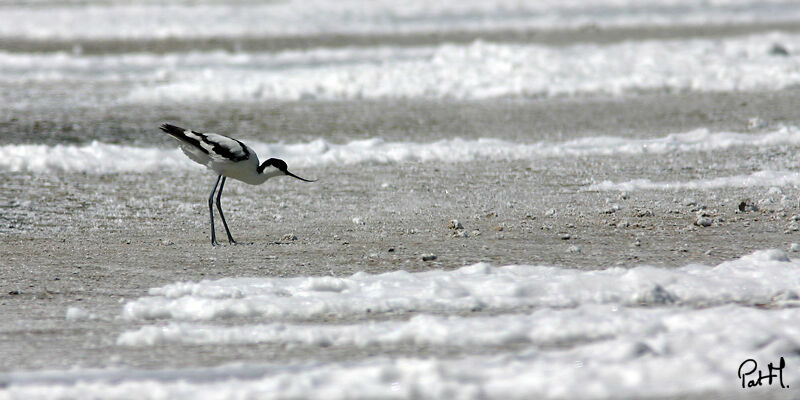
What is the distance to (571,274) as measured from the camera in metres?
6.26

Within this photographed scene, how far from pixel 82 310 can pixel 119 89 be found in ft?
37.6

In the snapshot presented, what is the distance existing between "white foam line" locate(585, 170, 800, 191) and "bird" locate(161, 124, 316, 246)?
3210 millimetres

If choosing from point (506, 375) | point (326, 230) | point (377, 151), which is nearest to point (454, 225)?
point (326, 230)

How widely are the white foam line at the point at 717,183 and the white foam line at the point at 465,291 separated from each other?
2.67 metres

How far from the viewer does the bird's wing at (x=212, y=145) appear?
7.60m

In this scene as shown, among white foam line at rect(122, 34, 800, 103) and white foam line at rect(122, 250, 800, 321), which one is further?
white foam line at rect(122, 34, 800, 103)

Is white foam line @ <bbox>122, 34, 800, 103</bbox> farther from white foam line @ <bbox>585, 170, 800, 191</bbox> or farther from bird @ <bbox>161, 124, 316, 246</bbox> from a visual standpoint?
bird @ <bbox>161, 124, 316, 246</bbox>

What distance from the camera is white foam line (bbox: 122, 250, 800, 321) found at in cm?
562

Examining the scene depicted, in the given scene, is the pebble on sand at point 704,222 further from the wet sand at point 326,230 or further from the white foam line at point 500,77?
the white foam line at point 500,77

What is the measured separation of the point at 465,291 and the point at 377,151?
5.26 metres

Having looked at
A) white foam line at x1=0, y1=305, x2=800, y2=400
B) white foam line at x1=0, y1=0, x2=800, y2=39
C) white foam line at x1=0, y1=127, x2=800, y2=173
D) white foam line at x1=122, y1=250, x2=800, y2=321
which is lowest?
white foam line at x1=0, y1=305, x2=800, y2=400

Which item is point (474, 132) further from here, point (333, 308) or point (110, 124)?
point (333, 308)

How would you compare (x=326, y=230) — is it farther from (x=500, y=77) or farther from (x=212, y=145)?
(x=500, y=77)

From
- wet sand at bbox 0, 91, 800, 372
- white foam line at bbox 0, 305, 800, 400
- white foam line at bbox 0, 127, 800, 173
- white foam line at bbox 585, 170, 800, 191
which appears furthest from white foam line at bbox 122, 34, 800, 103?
white foam line at bbox 0, 305, 800, 400
